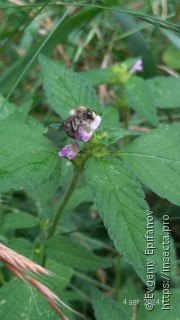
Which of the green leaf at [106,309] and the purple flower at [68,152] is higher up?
the purple flower at [68,152]

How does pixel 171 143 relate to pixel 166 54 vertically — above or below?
below

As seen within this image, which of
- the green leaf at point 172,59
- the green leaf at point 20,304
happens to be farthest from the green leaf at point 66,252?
the green leaf at point 172,59

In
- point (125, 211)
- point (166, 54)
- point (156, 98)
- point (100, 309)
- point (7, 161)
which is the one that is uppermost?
point (166, 54)

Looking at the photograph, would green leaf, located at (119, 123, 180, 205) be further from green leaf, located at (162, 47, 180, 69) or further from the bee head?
green leaf, located at (162, 47, 180, 69)

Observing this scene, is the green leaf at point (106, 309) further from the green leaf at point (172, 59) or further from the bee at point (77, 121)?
the green leaf at point (172, 59)

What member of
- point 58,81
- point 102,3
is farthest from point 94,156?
point 102,3

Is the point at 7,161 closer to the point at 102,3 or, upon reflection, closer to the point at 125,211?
the point at 125,211

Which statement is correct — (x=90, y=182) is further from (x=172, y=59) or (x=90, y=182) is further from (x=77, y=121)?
(x=172, y=59)
